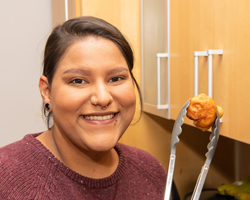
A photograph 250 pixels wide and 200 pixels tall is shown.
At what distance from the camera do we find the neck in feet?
2.67

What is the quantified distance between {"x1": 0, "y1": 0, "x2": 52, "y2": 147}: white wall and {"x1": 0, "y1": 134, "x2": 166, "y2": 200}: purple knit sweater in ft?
2.36

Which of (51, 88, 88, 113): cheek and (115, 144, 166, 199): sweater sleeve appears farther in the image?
(115, 144, 166, 199): sweater sleeve

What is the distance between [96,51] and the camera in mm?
693

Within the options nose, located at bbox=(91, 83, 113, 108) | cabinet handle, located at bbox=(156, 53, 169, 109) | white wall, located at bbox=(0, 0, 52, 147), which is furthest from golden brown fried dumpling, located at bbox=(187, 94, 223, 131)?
white wall, located at bbox=(0, 0, 52, 147)

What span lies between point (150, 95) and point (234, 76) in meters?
0.61

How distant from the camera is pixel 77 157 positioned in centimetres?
82

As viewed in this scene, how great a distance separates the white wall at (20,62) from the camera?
1.52 metres

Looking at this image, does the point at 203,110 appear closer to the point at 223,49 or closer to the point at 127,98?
the point at 127,98

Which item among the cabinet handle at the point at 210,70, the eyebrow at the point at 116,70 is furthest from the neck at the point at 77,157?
the cabinet handle at the point at 210,70

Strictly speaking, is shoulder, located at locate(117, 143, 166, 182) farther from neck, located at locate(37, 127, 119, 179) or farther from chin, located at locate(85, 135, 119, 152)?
chin, located at locate(85, 135, 119, 152)

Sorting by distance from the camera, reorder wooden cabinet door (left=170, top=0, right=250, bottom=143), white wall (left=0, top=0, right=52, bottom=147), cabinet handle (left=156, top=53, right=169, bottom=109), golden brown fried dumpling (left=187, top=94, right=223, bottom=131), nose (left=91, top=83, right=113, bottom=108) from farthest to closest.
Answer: white wall (left=0, top=0, right=52, bottom=147) → cabinet handle (left=156, top=53, right=169, bottom=109) → wooden cabinet door (left=170, top=0, right=250, bottom=143) → nose (left=91, top=83, right=113, bottom=108) → golden brown fried dumpling (left=187, top=94, right=223, bottom=131)

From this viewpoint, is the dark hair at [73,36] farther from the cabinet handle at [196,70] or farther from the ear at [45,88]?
the cabinet handle at [196,70]

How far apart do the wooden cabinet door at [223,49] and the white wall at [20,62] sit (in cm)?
72

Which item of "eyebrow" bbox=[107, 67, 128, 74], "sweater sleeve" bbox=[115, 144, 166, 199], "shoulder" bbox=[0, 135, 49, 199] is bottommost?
"sweater sleeve" bbox=[115, 144, 166, 199]
